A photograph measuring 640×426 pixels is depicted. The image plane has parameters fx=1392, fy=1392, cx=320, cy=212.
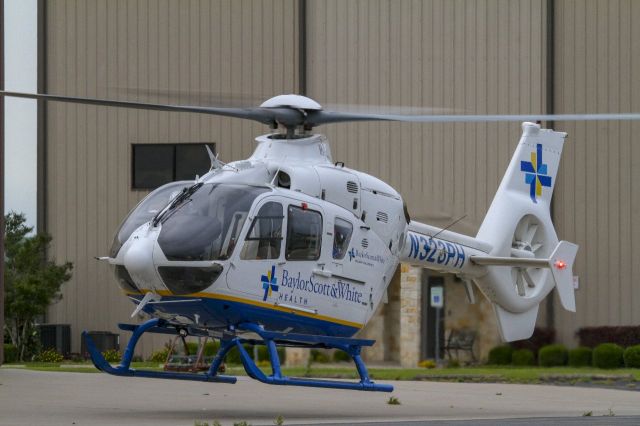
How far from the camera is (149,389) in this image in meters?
20.1

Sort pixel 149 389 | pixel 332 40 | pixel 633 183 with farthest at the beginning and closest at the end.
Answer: pixel 332 40 < pixel 633 183 < pixel 149 389

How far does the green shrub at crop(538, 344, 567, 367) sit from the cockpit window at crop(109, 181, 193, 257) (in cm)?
1766

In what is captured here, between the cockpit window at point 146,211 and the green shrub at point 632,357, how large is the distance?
1689 centimetres

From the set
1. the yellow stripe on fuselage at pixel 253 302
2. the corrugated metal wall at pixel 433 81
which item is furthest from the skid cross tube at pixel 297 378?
the corrugated metal wall at pixel 433 81

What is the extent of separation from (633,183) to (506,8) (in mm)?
5311

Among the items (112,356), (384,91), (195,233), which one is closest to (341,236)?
(195,233)

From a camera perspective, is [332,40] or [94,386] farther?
[332,40]

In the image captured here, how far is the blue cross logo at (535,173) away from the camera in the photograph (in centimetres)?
2098

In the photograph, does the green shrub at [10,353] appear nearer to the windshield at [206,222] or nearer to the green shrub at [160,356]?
the green shrub at [160,356]

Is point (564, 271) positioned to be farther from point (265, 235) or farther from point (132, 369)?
point (132, 369)

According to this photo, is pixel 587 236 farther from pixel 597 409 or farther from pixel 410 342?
pixel 597 409

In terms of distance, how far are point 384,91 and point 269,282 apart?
63.4ft

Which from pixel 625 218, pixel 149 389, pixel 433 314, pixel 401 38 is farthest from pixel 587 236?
pixel 149 389

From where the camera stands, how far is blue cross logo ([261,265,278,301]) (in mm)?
16000
